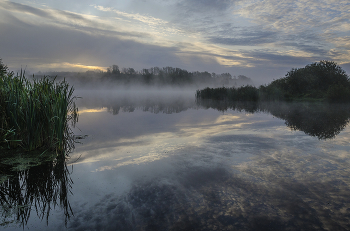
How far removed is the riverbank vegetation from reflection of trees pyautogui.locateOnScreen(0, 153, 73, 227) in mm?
26848

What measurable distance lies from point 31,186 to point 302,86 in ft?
139

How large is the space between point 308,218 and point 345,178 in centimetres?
210

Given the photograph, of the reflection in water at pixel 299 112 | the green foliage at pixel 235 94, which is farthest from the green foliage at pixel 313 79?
the reflection in water at pixel 299 112

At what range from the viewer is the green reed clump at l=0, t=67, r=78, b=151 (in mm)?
5324

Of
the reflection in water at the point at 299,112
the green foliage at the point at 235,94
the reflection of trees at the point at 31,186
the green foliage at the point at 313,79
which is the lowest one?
the reflection of trees at the point at 31,186

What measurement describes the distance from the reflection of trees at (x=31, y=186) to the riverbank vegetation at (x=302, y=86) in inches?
1057

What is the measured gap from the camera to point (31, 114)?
5.36 metres

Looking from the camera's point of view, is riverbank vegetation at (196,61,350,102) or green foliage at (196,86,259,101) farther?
riverbank vegetation at (196,61,350,102)

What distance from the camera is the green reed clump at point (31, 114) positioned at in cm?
532

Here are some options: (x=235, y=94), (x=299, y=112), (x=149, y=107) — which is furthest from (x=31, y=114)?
(x=235, y=94)

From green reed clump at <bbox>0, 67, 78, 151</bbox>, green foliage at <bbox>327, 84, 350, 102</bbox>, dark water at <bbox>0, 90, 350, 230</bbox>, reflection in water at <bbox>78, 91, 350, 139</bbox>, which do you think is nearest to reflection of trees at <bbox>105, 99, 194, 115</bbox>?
reflection in water at <bbox>78, 91, 350, 139</bbox>

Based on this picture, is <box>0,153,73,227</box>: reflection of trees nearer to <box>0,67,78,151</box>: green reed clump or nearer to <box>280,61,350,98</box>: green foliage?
<box>0,67,78,151</box>: green reed clump

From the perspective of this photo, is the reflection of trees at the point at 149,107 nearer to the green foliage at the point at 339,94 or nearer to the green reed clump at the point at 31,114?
the green reed clump at the point at 31,114

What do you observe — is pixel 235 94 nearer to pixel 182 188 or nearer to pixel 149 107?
pixel 149 107
